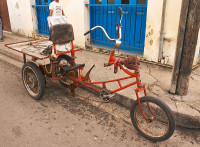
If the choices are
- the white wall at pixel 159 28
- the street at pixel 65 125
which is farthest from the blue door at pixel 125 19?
the street at pixel 65 125

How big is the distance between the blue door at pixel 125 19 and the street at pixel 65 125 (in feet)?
8.03

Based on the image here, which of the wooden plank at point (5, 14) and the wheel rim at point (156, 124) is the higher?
the wooden plank at point (5, 14)

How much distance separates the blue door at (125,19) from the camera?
5148 millimetres

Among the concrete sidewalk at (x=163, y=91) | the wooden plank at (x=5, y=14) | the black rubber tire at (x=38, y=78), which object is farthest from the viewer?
the wooden plank at (x=5, y=14)

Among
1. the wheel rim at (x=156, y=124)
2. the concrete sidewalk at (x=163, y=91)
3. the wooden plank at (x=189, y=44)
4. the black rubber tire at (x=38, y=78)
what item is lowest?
the wheel rim at (x=156, y=124)

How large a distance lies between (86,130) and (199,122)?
1663mm

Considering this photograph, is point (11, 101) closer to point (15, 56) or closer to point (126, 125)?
point (126, 125)

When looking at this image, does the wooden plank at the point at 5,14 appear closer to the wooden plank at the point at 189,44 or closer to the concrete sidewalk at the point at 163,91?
the concrete sidewalk at the point at 163,91

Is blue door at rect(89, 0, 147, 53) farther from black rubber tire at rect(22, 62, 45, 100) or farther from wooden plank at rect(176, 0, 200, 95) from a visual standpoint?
black rubber tire at rect(22, 62, 45, 100)

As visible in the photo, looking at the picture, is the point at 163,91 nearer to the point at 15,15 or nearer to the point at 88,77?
the point at 88,77

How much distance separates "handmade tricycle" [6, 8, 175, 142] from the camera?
252cm

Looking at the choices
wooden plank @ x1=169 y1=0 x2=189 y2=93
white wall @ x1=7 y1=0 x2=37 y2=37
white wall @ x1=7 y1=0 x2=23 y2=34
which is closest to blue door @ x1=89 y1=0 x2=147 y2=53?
wooden plank @ x1=169 y1=0 x2=189 y2=93

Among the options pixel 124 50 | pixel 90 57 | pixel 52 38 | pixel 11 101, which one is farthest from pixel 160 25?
pixel 11 101

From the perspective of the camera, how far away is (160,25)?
450 cm
